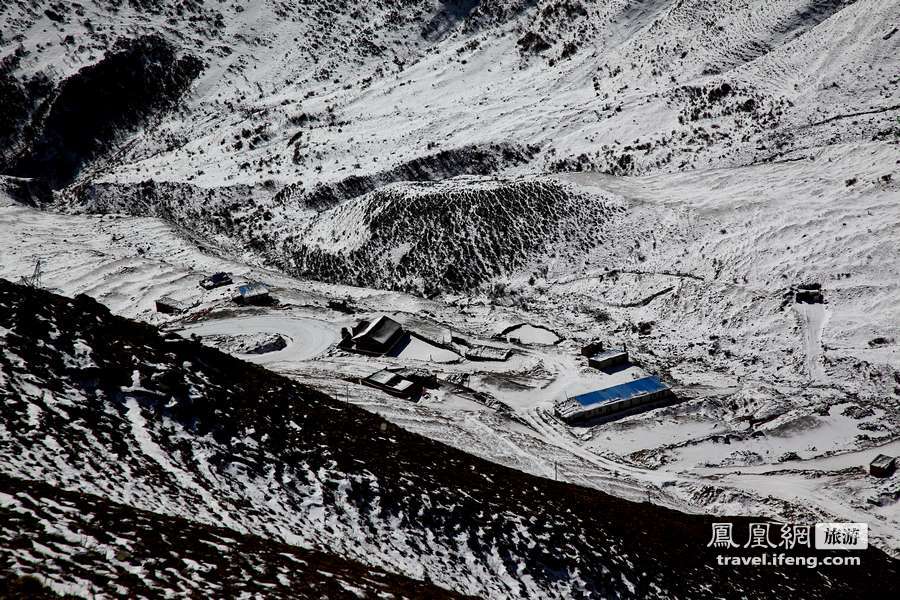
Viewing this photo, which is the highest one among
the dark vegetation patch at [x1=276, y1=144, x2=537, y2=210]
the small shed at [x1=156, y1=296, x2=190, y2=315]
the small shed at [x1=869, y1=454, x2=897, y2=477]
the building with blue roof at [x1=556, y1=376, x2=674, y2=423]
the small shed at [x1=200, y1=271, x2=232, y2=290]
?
the dark vegetation patch at [x1=276, y1=144, x2=537, y2=210]

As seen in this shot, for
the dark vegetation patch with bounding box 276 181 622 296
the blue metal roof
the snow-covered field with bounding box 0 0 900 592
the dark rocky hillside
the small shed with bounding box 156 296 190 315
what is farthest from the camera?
the dark vegetation patch with bounding box 276 181 622 296

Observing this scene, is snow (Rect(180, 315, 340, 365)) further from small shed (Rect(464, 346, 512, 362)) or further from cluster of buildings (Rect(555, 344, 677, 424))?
cluster of buildings (Rect(555, 344, 677, 424))

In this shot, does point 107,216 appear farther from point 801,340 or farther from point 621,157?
point 801,340

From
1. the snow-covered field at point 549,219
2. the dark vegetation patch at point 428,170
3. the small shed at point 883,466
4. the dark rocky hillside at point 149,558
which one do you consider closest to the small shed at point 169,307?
the snow-covered field at point 549,219

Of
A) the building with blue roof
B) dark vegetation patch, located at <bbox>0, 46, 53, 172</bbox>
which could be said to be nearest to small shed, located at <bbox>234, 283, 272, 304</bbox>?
the building with blue roof

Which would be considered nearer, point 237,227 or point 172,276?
point 172,276

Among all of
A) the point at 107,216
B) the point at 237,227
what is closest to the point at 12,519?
the point at 237,227
